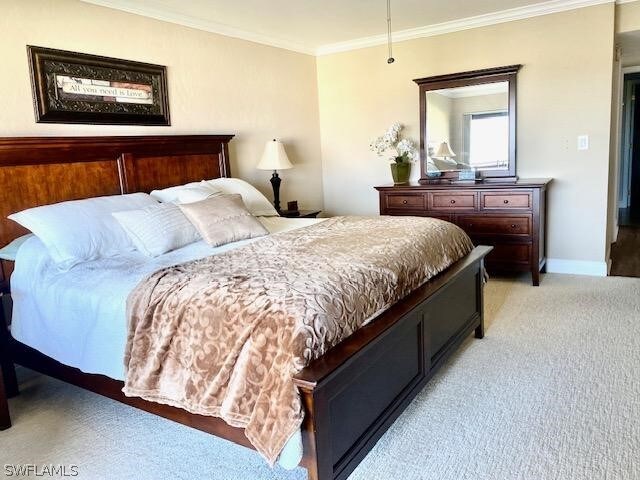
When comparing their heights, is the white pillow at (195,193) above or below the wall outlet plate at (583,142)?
below

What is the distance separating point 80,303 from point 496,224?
341cm

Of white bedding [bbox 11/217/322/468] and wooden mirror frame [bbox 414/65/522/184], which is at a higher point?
wooden mirror frame [bbox 414/65/522/184]

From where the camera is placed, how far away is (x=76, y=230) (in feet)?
9.02

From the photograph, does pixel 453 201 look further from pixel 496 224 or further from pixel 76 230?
pixel 76 230

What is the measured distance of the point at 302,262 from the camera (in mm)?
2338

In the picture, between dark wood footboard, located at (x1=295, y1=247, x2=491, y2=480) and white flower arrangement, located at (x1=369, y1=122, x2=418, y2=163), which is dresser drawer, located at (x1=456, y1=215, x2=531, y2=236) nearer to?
white flower arrangement, located at (x1=369, y1=122, x2=418, y2=163)

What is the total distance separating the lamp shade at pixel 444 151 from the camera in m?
5.00

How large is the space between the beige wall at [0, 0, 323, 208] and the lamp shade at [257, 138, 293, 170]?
22 cm

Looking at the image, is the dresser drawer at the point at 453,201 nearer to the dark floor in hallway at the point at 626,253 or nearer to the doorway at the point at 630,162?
the dark floor in hallway at the point at 626,253

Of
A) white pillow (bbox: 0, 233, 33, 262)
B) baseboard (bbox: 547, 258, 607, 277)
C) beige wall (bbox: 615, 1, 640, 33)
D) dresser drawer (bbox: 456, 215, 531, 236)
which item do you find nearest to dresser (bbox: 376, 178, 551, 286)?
dresser drawer (bbox: 456, 215, 531, 236)

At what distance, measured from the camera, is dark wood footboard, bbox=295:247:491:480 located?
1.73 meters

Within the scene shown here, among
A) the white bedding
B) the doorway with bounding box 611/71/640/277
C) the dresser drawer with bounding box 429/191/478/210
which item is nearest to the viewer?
the white bedding

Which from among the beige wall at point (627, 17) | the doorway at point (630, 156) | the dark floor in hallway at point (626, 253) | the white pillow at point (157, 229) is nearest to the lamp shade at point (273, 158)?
the white pillow at point (157, 229)

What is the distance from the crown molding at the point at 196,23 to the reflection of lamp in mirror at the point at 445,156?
1.80 m
